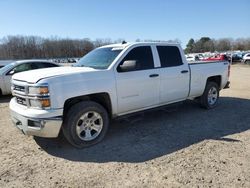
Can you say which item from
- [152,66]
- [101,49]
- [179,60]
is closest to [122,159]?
[152,66]

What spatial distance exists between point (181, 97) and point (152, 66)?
1.37 meters

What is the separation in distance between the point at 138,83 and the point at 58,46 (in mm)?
126339


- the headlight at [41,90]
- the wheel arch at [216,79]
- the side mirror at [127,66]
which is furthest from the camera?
the wheel arch at [216,79]

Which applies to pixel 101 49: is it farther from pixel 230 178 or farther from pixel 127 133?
pixel 230 178

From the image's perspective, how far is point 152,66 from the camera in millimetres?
5746

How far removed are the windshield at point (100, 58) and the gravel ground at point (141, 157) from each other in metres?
1.53

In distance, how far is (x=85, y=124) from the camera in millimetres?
4844

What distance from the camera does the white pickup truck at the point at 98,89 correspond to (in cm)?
436

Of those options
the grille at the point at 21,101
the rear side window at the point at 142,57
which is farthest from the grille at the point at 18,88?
the rear side window at the point at 142,57

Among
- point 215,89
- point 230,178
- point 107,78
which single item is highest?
point 107,78

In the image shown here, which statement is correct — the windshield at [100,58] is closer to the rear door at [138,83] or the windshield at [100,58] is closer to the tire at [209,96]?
the rear door at [138,83]

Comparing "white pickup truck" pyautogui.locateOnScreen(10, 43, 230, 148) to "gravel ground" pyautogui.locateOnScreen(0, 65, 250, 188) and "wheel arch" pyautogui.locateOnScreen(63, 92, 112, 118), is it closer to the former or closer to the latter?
"wheel arch" pyautogui.locateOnScreen(63, 92, 112, 118)

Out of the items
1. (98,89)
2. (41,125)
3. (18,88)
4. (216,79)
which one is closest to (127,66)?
(98,89)

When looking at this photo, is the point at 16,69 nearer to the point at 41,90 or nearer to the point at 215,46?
the point at 41,90
